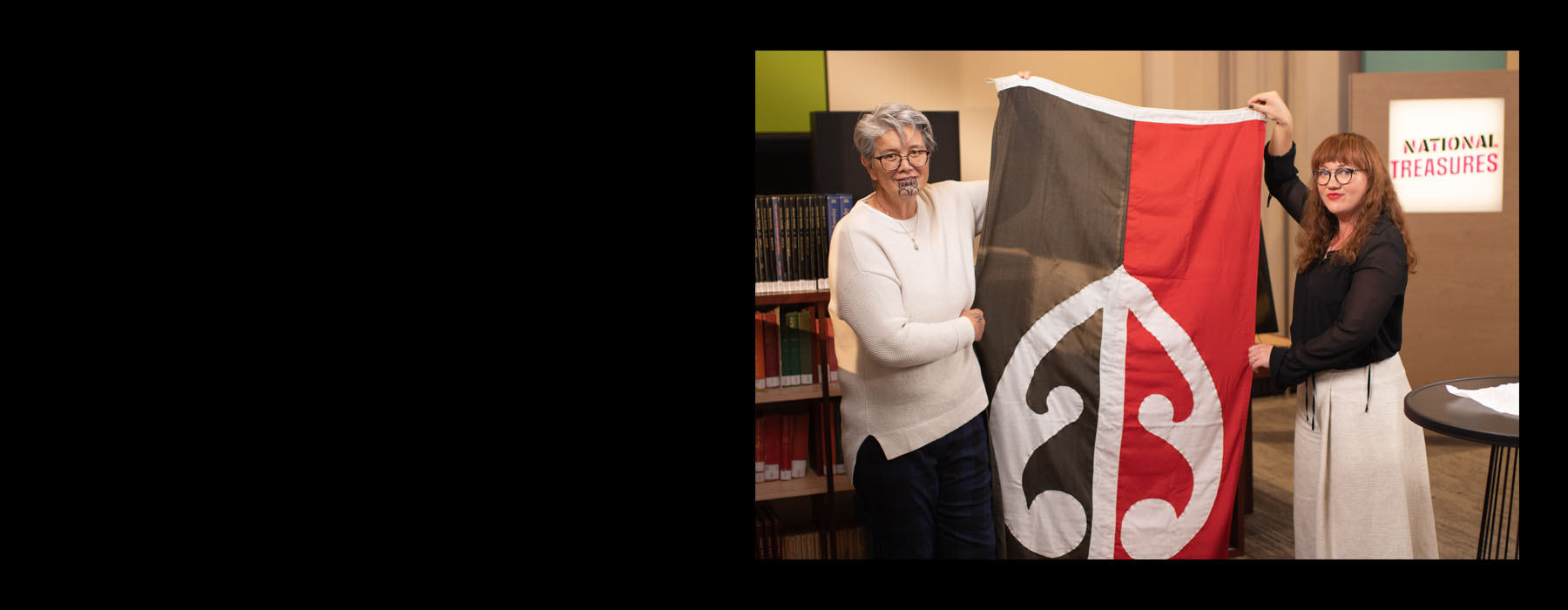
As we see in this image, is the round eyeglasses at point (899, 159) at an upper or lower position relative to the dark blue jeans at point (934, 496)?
upper

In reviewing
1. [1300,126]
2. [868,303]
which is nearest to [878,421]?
[868,303]

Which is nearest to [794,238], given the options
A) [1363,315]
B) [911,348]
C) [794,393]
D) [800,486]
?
[794,393]

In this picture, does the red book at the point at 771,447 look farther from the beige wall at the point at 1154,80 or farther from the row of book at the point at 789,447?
the beige wall at the point at 1154,80

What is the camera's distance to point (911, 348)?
6.55ft

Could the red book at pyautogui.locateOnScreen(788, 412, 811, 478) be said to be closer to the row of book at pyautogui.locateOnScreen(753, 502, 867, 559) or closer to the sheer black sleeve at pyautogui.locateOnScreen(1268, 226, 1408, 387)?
the row of book at pyautogui.locateOnScreen(753, 502, 867, 559)

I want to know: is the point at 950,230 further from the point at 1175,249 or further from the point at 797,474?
the point at 797,474

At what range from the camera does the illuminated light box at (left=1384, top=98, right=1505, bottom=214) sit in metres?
3.63

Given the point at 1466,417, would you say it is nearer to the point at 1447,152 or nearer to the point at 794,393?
the point at 794,393

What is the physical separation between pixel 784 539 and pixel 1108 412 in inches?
36.1

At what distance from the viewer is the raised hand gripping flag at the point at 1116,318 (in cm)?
218

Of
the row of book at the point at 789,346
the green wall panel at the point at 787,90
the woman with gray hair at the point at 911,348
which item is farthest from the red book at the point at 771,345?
the green wall panel at the point at 787,90

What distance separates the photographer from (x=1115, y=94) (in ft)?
14.5

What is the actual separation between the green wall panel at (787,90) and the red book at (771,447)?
3.46ft

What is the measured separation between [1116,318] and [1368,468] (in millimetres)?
634
